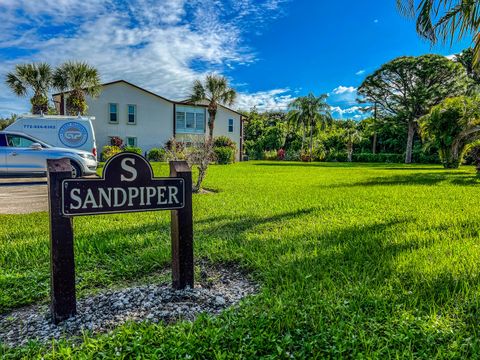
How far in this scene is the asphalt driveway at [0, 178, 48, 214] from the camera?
7191 millimetres

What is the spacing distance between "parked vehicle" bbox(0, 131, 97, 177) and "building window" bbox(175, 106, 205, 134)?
19146mm

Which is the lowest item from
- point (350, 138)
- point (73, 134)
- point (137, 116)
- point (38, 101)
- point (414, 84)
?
point (73, 134)

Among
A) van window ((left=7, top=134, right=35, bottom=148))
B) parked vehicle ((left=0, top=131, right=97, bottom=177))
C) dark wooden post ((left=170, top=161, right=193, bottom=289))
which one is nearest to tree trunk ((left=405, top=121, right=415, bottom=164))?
parked vehicle ((left=0, top=131, right=97, bottom=177))

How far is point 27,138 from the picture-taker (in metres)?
10.9

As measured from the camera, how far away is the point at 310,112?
1682 inches

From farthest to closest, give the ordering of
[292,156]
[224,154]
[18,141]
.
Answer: [292,156] < [224,154] < [18,141]

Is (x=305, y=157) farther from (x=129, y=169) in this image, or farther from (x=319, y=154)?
(x=129, y=169)

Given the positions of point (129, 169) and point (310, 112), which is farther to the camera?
point (310, 112)

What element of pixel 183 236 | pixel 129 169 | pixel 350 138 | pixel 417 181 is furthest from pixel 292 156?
pixel 129 169

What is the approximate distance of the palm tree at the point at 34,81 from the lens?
23219mm

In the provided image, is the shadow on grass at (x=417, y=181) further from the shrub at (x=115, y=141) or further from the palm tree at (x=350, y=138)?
the palm tree at (x=350, y=138)

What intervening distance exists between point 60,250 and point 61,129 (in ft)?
43.9

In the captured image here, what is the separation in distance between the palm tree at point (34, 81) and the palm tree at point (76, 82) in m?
1.02

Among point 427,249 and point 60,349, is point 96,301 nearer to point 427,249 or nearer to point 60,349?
point 60,349
